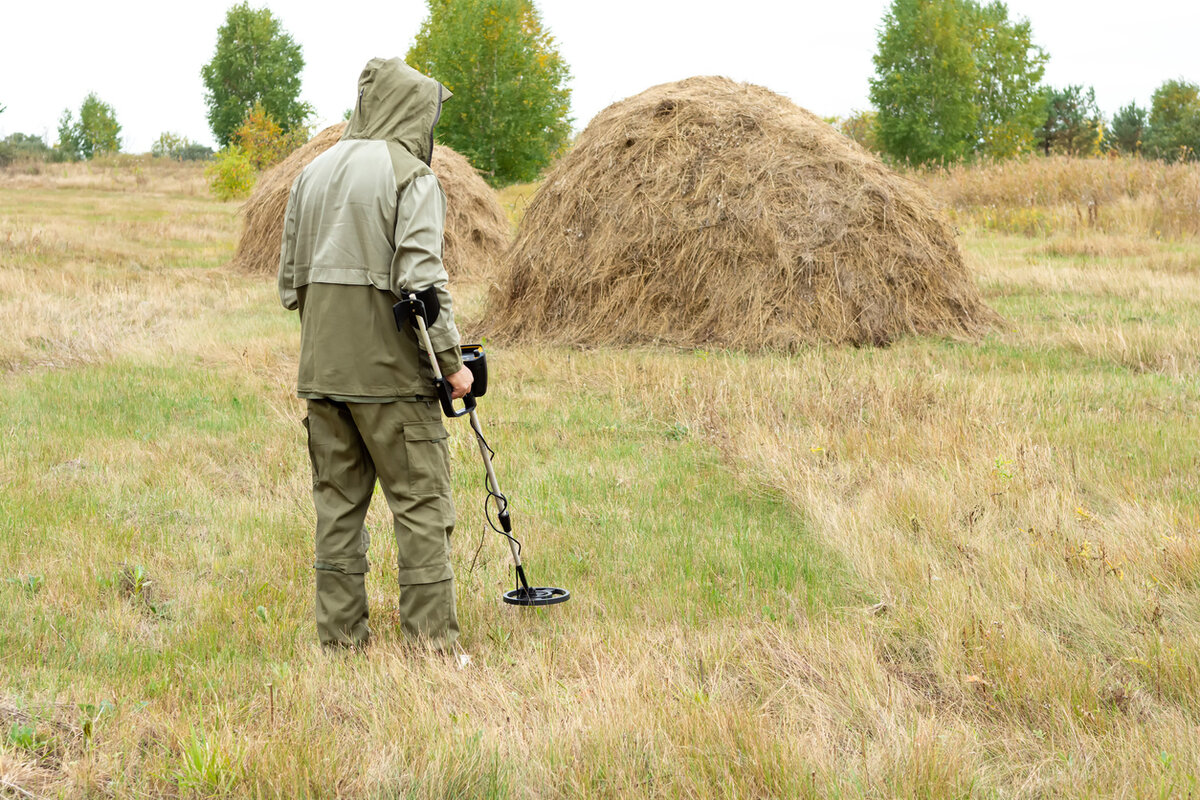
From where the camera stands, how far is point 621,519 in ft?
18.4

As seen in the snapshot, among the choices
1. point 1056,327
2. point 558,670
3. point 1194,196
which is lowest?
point 558,670

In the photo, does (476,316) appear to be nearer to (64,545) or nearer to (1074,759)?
(64,545)

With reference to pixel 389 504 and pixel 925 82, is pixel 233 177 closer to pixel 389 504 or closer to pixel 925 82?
pixel 925 82

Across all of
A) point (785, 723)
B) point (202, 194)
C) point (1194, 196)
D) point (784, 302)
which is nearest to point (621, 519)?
point (785, 723)

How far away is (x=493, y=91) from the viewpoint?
136 ft

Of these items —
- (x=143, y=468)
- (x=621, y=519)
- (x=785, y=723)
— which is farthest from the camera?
(x=143, y=468)

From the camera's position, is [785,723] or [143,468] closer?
[785,723]

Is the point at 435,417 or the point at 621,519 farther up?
the point at 435,417

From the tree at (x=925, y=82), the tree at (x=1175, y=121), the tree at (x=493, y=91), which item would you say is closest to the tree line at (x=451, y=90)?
the tree at (x=493, y=91)

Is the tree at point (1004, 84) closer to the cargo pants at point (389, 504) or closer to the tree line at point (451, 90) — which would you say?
the tree line at point (451, 90)

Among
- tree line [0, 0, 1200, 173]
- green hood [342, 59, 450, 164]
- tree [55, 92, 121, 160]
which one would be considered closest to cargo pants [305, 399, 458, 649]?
green hood [342, 59, 450, 164]

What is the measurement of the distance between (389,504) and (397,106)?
160 cm

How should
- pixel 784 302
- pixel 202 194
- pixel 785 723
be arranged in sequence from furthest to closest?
pixel 202 194
pixel 784 302
pixel 785 723

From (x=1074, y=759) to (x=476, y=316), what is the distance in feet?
36.4
